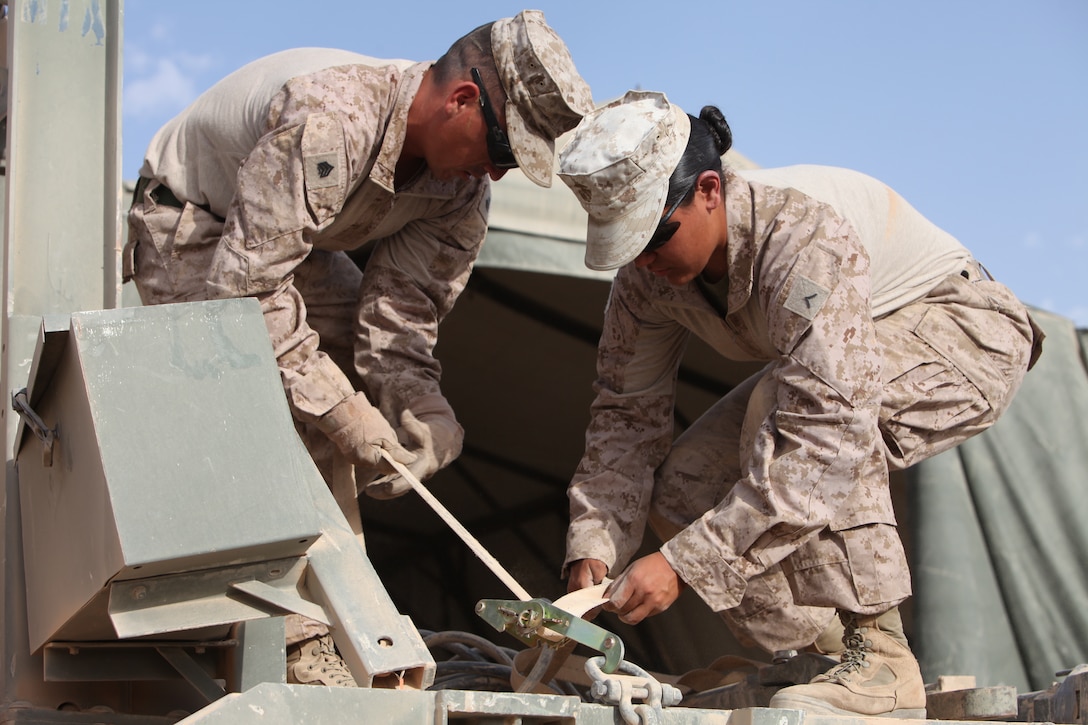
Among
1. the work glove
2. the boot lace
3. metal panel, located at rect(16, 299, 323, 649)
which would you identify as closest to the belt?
the work glove

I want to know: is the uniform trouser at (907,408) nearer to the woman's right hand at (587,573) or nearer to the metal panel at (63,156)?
the woman's right hand at (587,573)

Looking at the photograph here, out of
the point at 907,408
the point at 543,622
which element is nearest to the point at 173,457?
the point at 543,622

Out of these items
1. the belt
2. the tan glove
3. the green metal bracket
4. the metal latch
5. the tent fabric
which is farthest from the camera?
the tent fabric

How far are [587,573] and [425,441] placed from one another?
1.58ft

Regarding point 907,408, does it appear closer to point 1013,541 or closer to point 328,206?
point 328,206

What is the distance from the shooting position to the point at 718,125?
2807mm

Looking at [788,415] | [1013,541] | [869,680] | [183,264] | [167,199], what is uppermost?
[167,199]

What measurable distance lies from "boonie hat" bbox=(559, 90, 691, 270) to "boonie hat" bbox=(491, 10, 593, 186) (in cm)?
15

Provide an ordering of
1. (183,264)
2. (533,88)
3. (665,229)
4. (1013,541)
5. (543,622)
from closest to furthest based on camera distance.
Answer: (543,622), (665,229), (533,88), (183,264), (1013,541)

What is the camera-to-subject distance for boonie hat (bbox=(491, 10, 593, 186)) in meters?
2.79

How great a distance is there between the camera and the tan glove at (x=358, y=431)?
2.72 metres

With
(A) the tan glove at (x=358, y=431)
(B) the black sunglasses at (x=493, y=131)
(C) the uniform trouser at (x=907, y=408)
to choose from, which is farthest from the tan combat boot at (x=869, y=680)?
(B) the black sunglasses at (x=493, y=131)

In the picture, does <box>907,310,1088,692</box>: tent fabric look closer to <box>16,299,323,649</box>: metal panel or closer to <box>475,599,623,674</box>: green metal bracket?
<box>475,599,623,674</box>: green metal bracket

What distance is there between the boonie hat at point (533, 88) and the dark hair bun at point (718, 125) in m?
0.26
